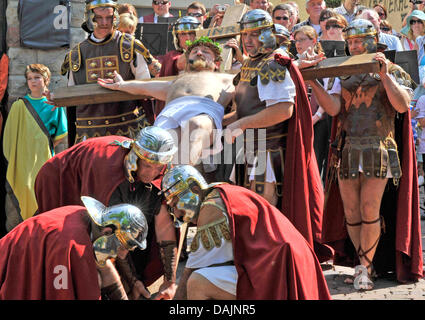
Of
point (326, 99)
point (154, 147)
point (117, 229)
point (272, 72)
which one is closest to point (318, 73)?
point (326, 99)

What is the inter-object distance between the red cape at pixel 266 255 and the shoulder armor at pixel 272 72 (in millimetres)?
1321

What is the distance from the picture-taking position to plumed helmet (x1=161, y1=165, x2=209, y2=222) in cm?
429

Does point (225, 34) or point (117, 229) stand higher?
point (225, 34)

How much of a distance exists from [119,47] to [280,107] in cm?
199

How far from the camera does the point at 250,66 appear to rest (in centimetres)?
566

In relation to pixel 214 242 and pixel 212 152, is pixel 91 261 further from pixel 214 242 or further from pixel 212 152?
pixel 212 152

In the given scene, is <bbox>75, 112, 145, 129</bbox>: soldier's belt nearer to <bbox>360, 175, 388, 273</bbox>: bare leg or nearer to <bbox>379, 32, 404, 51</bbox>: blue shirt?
<bbox>360, 175, 388, 273</bbox>: bare leg

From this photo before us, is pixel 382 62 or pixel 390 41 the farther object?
pixel 390 41

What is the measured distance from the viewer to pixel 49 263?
4.03m

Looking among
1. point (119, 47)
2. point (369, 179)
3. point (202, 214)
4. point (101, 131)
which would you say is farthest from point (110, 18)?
point (202, 214)

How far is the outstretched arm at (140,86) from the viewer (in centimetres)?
620

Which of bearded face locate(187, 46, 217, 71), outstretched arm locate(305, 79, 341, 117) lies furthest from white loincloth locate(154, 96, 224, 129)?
outstretched arm locate(305, 79, 341, 117)

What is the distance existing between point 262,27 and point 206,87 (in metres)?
0.59

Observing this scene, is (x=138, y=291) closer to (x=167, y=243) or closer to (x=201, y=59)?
(x=167, y=243)
